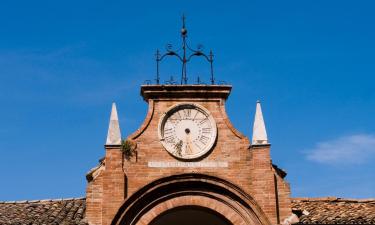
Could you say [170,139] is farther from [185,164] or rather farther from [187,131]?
[185,164]

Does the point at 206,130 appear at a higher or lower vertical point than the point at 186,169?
higher

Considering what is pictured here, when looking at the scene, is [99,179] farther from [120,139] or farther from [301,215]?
[301,215]

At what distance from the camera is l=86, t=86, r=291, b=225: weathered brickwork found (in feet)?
81.4

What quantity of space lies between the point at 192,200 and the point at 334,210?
4828 mm

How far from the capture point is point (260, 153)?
25391mm

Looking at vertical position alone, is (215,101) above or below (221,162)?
above

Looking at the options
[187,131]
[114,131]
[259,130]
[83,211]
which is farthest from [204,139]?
[83,211]

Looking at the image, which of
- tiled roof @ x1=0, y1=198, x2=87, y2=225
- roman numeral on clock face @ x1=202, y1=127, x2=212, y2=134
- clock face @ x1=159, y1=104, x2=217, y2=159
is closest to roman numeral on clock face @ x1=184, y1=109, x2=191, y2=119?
clock face @ x1=159, y1=104, x2=217, y2=159

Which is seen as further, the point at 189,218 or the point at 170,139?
the point at 189,218

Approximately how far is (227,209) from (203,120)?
2919 mm

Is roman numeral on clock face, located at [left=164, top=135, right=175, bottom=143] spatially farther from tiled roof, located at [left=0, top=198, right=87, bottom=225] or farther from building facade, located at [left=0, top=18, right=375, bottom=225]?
tiled roof, located at [left=0, top=198, right=87, bottom=225]

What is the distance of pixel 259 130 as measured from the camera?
25.6 meters

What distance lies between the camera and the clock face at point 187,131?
1003 inches

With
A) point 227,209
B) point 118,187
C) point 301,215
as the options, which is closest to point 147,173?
point 118,187
